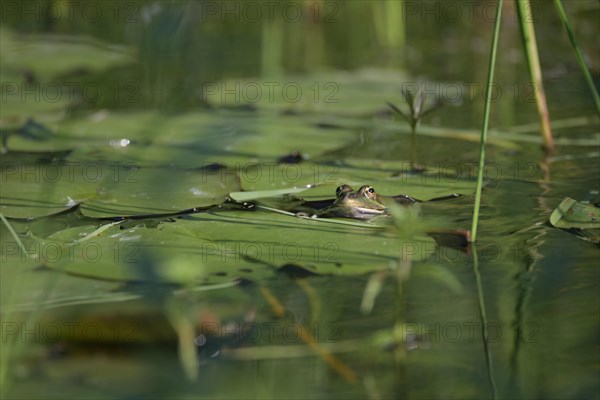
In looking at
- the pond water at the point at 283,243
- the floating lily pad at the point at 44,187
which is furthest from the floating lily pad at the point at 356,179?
the floating lily pad at the point at 44,187

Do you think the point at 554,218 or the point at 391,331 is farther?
the point at 554,218

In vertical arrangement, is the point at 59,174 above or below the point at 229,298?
above

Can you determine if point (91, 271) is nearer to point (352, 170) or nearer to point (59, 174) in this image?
point (59, 174)

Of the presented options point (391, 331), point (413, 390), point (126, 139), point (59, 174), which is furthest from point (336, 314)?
point (126, 139)

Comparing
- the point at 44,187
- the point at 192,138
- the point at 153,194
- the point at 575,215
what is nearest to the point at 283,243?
the point at 153,194

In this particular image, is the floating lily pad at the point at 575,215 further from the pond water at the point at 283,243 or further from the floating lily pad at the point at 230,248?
the floating lily pad at the point at 230,248

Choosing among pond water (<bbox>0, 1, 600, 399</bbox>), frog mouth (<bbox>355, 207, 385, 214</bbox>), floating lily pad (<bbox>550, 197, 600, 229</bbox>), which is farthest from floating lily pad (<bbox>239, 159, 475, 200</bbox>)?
floating lily pad (<bbox>550, 197, 600, 229</bbox>)
